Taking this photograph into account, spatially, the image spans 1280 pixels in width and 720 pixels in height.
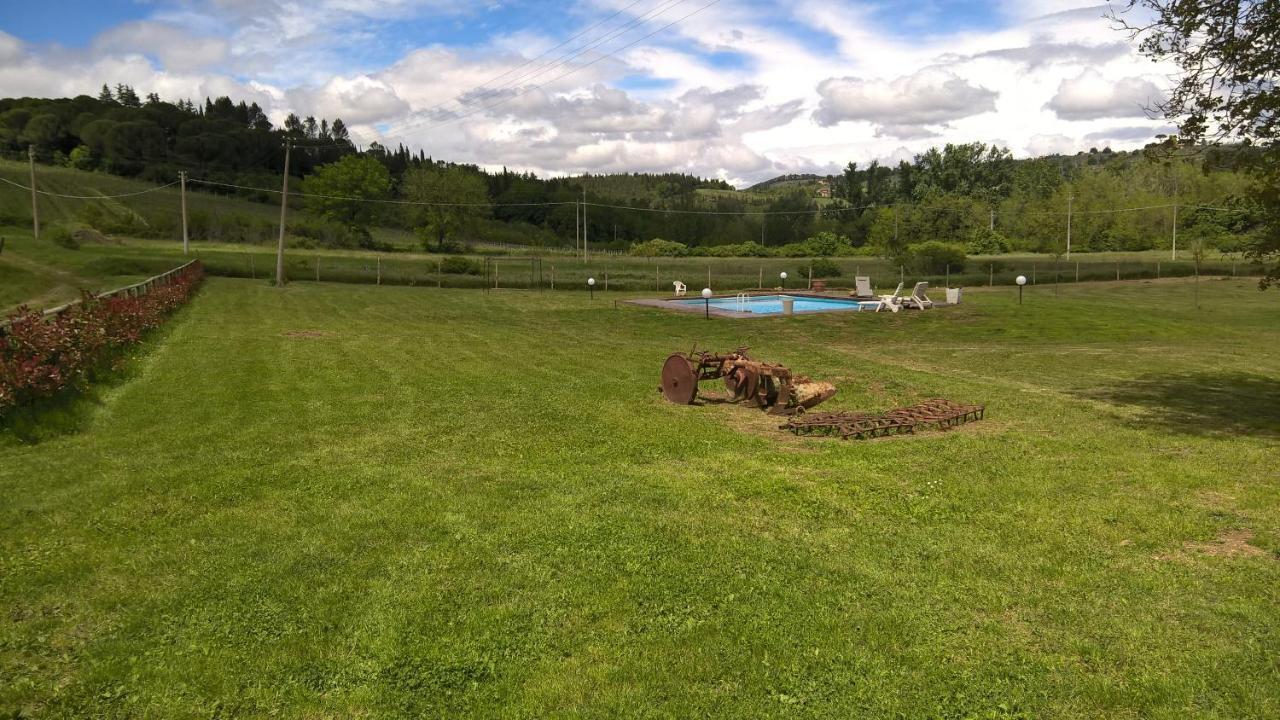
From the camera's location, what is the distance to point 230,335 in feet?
64.6

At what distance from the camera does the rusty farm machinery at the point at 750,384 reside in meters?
11.3

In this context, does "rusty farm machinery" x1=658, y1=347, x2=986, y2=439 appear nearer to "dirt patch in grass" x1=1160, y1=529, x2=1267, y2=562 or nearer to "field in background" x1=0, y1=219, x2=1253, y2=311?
"dirt patch in grass" x1=1160, y1=529, x2=1267, y2=562

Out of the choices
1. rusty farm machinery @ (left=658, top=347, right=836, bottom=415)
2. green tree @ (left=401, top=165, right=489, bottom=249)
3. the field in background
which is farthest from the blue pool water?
green tree @ (left=401, top=165, right=489, bottom=249)

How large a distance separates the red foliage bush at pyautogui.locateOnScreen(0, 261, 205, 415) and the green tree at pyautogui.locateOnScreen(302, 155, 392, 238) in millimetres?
83118

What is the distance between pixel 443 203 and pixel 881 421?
85027 mm

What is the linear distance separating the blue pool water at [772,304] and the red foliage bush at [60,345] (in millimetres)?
22334

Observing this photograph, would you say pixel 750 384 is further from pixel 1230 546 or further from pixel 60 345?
pixel 60 345

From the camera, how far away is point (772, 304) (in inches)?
1443

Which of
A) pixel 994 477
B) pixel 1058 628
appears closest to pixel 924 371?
pixel 994 477

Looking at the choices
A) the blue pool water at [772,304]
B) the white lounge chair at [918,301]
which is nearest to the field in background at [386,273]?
the blue pool water at [772,304]

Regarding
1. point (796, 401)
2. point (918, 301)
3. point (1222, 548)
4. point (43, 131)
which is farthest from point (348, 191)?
point (1222, 548)

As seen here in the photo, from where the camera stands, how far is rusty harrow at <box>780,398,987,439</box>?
978cm

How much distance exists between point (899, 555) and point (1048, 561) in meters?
1.04

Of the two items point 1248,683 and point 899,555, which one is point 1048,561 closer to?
point 899,555
